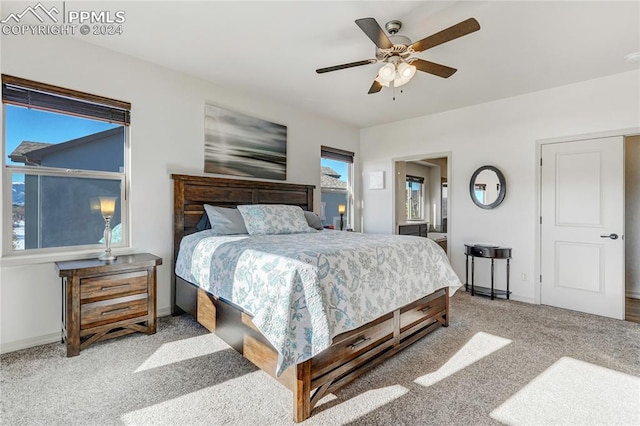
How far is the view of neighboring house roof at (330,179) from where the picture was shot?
5.25 meters

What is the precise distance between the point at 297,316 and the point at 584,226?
3.83m

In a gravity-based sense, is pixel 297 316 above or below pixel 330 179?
below

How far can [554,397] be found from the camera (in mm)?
1930

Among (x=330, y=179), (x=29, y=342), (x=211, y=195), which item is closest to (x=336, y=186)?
(x=330, y=179)

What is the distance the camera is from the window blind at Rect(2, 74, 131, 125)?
8.20 feet

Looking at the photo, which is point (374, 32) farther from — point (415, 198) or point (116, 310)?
point (415, 198)

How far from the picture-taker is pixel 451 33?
79.6 inches

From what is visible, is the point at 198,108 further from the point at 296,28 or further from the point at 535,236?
the point at 535,236

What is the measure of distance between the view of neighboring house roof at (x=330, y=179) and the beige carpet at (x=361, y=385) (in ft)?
10.1

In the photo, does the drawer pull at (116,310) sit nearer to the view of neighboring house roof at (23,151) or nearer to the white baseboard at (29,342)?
the white baseboard at (29,342)

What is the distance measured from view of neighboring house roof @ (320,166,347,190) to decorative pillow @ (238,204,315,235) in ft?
5.49

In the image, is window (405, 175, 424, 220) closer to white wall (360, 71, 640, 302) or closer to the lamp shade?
white wall (360, 71, 640, 302)

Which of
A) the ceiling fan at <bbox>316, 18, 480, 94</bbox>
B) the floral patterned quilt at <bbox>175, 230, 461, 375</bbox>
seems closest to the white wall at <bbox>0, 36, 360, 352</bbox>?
the floral patterned quilt at <bbox>175, 230, 461, 375</bbox>

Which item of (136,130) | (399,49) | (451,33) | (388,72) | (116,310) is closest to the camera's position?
(451,33)
